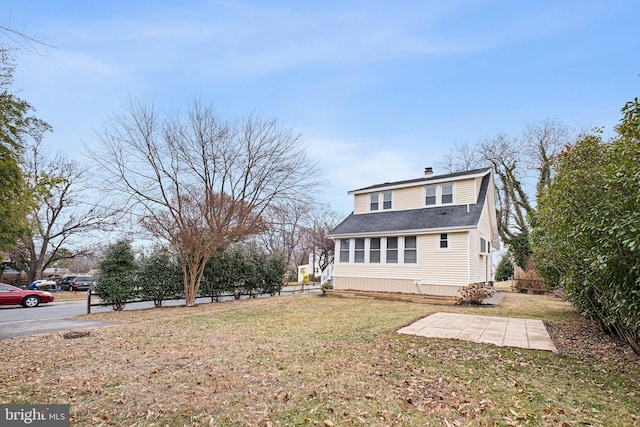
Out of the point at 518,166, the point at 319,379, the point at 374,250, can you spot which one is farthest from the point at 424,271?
the point at 518,166

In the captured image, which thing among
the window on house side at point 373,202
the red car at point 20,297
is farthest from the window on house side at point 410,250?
the red car at point 20,297

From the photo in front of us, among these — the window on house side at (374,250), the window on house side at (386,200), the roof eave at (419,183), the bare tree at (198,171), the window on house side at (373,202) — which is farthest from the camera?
the window on house side at (373,202)

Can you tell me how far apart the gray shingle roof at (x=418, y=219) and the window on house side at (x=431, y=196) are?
0.41 meters

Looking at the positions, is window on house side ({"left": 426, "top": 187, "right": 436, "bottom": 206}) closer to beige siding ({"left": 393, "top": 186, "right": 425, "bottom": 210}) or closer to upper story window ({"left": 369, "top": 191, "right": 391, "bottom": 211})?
beige siding ({"left": 393, "top": 186, "right": 425, "bottom": 210})

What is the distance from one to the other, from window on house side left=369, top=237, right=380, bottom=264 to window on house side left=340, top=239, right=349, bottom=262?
150 centimetres

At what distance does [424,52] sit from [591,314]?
32.8 feet

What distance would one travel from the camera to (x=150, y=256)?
1345 cm

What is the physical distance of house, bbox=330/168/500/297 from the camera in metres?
14.8

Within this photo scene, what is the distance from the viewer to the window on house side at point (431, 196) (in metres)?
17.3

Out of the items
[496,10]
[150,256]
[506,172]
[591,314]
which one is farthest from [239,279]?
[506,172]

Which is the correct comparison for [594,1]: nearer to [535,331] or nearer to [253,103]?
[535,331]

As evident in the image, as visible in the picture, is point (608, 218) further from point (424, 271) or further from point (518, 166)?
point (518, 166)

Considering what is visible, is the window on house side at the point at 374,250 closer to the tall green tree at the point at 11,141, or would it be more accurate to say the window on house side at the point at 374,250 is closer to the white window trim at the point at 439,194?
the white window trim at the point at 439,194

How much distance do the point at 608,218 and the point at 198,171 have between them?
1400 cm
